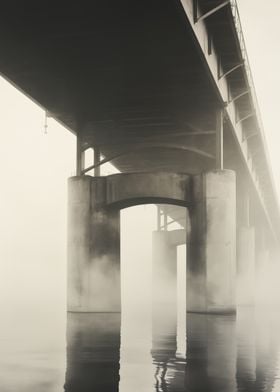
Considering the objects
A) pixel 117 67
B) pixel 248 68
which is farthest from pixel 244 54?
pixel 117 67

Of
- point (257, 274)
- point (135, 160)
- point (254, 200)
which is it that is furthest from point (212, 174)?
point (257, 274)

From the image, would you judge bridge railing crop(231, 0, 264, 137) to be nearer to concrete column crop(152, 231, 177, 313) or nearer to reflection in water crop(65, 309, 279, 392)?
reflection in water crop(65, 309, 279, 392)

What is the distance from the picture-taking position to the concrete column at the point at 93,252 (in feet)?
107

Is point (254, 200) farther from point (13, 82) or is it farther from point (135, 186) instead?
point (13, 82)

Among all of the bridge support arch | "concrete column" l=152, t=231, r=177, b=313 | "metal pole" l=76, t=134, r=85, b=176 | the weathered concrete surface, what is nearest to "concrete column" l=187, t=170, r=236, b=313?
the bridge support arch

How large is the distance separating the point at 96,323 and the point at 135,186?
7.33 m

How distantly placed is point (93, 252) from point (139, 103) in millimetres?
6974

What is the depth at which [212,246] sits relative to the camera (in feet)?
104

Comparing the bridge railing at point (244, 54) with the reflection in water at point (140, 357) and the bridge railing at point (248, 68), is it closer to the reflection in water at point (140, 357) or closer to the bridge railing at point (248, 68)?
the bridge railing at point (248, 68)

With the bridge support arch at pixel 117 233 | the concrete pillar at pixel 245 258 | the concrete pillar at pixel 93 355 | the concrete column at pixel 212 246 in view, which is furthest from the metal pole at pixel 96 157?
the concrete pillar at pixel 245 258

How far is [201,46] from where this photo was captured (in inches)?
941

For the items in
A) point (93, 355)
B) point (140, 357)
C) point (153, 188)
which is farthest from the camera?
point (153, 188)

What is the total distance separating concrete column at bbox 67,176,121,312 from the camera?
32719mm

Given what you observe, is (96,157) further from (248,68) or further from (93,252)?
(248,68)
